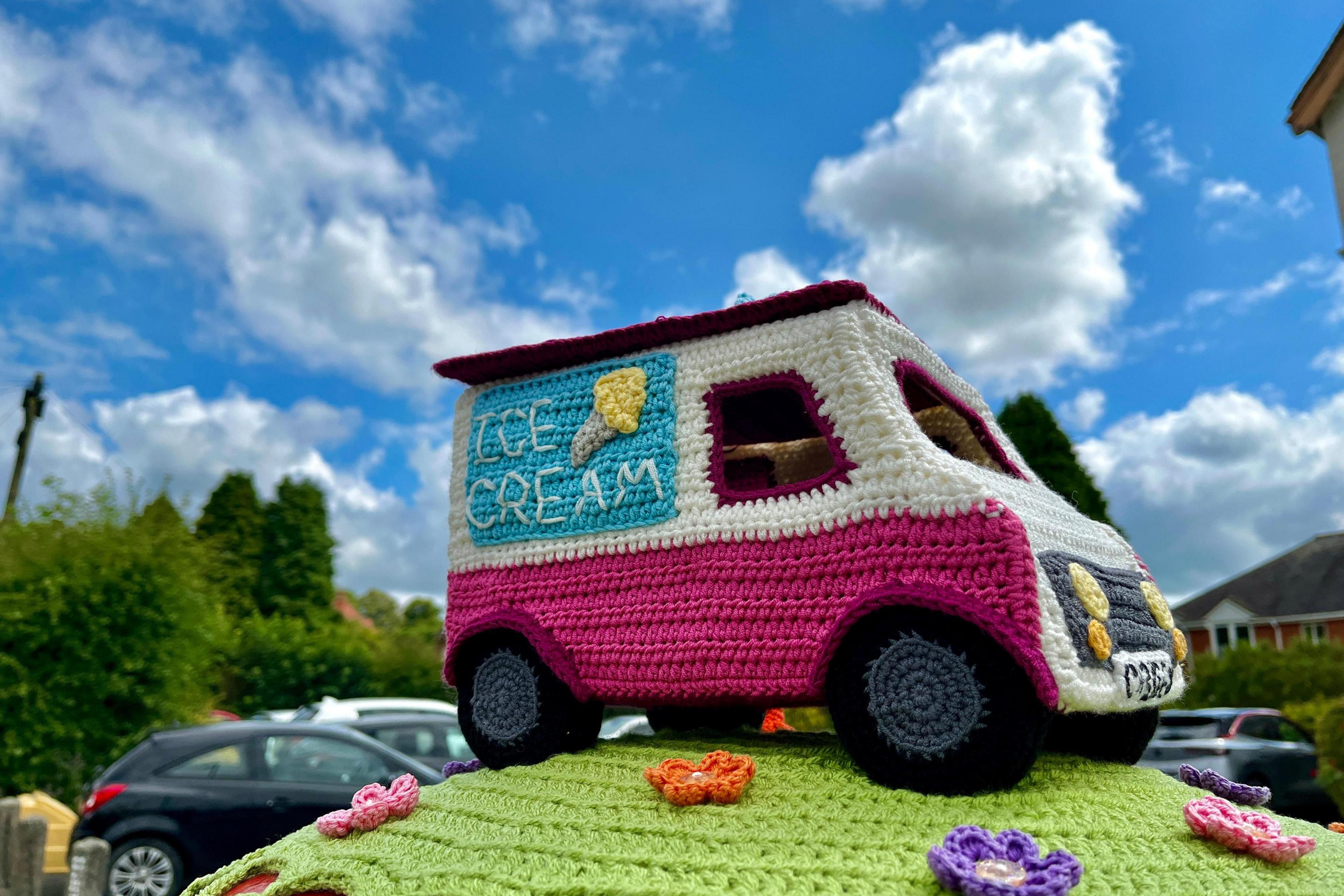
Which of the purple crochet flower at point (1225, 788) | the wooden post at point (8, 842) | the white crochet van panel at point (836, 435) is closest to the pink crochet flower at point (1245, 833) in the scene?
the purple crochet flower at point (1225, 788)

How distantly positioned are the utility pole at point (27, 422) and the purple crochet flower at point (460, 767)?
1611cm

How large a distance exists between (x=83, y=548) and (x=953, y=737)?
1035cm

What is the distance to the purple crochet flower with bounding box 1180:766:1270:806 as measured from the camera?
9.23 ft

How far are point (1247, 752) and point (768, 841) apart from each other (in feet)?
26.7

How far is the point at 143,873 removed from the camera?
19.8ft

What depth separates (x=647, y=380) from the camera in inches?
115

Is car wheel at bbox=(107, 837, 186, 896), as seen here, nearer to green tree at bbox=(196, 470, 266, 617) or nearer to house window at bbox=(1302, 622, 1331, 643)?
green tree at bbox=(196, 470, 266, 617)

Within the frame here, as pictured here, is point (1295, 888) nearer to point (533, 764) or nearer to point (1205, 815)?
point (1205, 815)

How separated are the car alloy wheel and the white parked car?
455cm

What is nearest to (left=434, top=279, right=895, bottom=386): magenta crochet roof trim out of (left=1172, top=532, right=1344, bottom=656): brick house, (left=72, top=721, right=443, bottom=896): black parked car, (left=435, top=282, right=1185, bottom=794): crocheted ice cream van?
(left=435, top=282, right=1185, bottom=794): crocheted ice cream van

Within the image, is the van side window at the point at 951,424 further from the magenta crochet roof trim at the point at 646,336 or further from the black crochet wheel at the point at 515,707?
the black crochet wheel at the point at 515,707

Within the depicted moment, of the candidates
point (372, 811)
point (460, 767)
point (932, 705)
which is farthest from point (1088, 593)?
point (460, 767)

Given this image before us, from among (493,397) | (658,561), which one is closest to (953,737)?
(658,561)

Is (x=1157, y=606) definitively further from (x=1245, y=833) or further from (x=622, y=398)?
(x=622, y=398)
